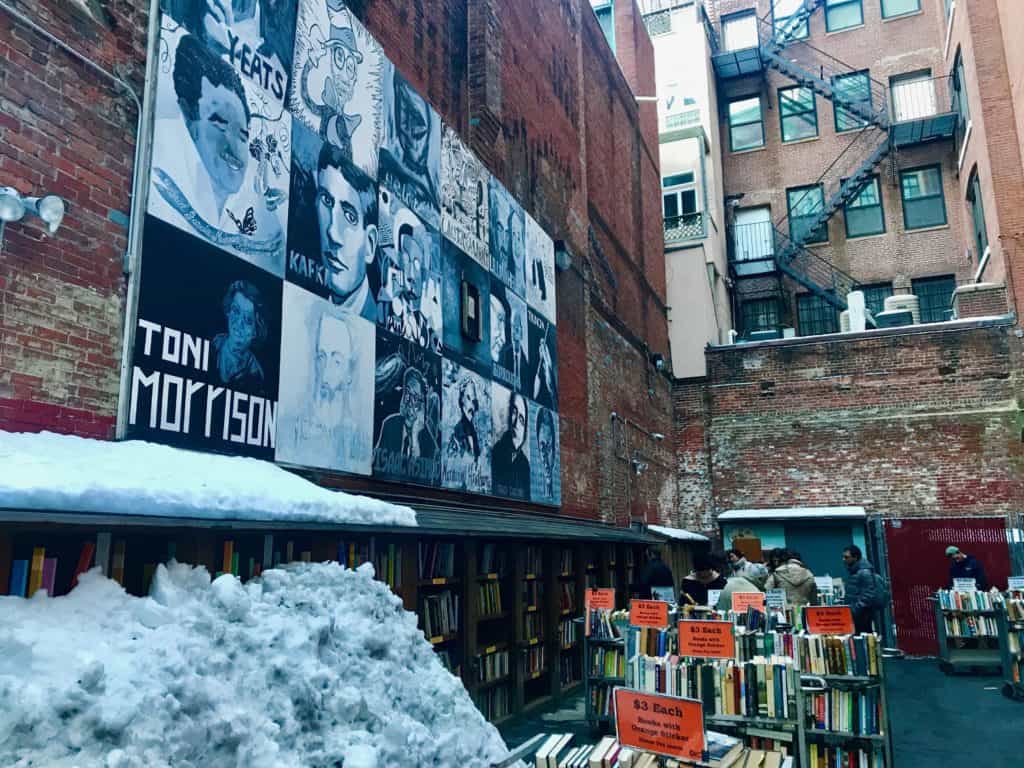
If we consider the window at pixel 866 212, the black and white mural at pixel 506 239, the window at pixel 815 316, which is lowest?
the black and white mural at pixel 506 239

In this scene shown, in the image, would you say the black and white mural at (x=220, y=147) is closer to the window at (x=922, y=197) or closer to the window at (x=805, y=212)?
the window at (x=805, y=212)

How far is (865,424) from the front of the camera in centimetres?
2055

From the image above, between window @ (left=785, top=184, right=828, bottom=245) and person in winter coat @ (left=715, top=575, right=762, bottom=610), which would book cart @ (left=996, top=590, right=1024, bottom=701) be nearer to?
person in winter coat @ (left=715, top=575, right=762, bottom=610)

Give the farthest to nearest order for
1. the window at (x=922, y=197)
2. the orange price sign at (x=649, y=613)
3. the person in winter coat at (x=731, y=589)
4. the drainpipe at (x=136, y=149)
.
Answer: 1. the window at (x=922, y=197)
2. the person in winter coat at (x=731, y=589)
3. the orange price sign at (x=649, y=613)
4. the drainpipe at (x=136, y=149)

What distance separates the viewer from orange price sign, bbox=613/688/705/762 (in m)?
3.61

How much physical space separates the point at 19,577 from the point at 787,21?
3114cm

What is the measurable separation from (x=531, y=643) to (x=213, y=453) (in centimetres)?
566

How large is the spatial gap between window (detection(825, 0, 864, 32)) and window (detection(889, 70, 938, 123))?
266 cm

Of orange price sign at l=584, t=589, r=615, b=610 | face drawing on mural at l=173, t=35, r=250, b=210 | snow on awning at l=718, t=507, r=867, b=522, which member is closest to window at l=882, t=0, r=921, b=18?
snow on awning at l=718, t=507, r=867, b=522

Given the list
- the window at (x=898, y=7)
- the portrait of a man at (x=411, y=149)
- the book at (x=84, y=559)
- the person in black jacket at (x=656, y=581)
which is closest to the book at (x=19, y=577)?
the book at (x=84, y=559)

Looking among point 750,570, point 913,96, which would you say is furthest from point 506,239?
point 913,96

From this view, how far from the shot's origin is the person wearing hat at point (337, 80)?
766cm

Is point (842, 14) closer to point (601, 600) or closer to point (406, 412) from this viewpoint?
point (601, 600)

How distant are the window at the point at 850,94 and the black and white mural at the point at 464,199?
20.8m
